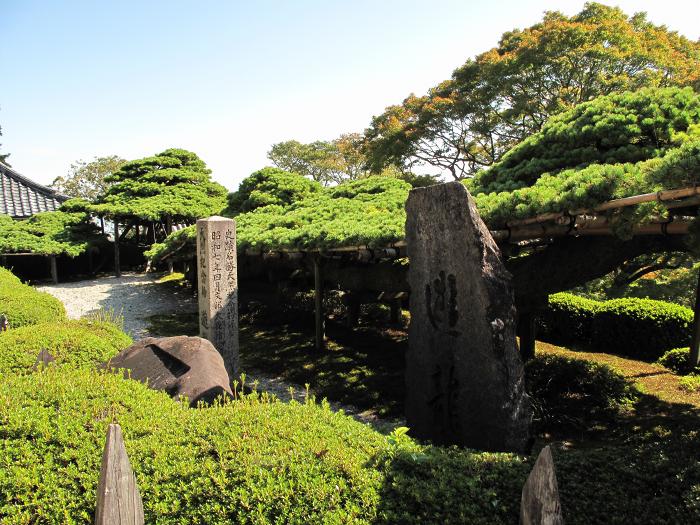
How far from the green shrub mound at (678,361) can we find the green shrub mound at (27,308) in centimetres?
1109

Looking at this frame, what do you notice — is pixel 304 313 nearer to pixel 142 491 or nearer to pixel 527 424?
pixel 527 424

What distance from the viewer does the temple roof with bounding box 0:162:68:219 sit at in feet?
71.9

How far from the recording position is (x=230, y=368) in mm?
8258

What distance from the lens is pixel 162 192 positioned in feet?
75.2

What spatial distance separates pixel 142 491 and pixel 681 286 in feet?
46.5

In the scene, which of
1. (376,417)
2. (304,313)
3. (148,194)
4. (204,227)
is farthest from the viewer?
(148,194)

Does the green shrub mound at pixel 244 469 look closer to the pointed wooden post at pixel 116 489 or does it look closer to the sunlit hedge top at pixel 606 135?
the pointed wooden post at pixel 116 489

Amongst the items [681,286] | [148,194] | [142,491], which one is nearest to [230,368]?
[142,491]

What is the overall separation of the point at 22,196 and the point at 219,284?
20011 mm

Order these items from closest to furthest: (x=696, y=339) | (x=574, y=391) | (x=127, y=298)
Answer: (x=574, y=391)
(x=696, y=339)
(x=127, y=298)

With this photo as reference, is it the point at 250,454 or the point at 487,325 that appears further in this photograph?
the point at 487,325

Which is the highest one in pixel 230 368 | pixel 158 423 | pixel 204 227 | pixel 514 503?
pixel 204 227

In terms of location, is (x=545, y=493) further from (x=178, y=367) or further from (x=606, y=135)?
(x=606, y=135)

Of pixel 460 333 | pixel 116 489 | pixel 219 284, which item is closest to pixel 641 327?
pixel 460 333
